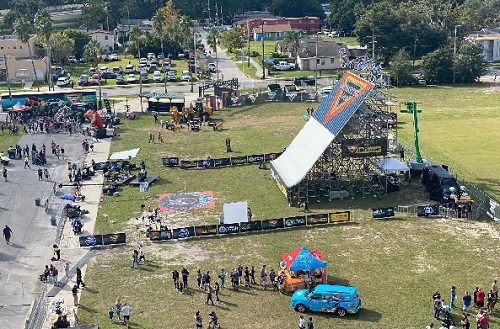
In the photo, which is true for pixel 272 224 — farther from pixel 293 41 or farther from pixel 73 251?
pixel 293 41

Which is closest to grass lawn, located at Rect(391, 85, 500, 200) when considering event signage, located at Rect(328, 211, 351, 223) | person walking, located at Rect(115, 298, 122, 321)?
event signage, located at Rect(328, 211, 351, 223)

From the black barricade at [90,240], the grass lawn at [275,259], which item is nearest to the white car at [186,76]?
the grass lawn at [275,259]

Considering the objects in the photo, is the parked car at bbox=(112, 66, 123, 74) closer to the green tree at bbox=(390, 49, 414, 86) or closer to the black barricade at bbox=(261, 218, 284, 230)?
the green tree at bbox=(390, 49, 414, 86)

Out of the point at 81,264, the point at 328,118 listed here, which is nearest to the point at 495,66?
the point at 328,118

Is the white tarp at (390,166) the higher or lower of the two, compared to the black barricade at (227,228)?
higher

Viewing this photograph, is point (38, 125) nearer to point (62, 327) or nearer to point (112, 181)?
point (112, 181)

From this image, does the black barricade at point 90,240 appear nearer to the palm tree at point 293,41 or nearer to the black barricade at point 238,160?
the black barricade at point 238,160
